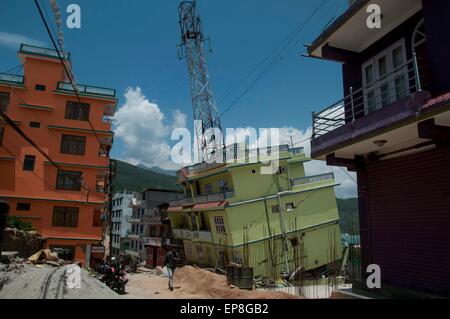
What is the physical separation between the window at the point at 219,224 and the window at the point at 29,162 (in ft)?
49.5

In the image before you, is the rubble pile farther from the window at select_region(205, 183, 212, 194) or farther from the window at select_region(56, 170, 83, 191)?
the window at select_region(205, 183, 212, 194)

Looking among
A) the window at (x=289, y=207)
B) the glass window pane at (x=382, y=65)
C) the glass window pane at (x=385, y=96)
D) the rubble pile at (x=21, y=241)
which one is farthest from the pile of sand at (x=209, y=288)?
the rubble pile at (x=21, y=241)

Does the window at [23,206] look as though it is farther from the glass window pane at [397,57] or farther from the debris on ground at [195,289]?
the glass window pane at [397,57]

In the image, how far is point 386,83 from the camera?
10086 mm

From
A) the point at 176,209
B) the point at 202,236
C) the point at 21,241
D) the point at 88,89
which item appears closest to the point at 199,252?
→ the point at 202,236

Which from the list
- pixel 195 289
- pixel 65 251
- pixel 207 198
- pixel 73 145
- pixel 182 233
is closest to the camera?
pixel 195 289

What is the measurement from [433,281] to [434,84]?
478cm

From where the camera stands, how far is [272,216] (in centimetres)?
2941

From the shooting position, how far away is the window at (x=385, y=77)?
9.80 m

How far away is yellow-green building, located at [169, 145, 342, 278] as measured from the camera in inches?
1108

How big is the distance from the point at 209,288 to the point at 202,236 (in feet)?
45.1

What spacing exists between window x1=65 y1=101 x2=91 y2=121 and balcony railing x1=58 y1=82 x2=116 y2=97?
112 cm

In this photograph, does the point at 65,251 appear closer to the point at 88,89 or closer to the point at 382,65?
the point at 88,89

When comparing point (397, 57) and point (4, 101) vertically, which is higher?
point (4, 101)
